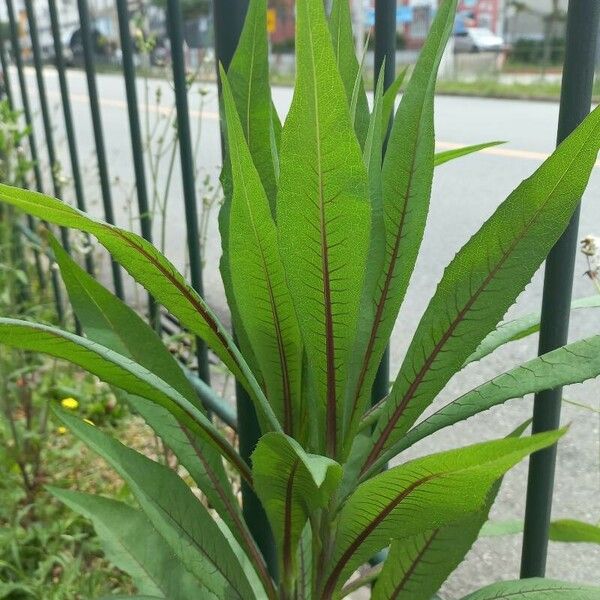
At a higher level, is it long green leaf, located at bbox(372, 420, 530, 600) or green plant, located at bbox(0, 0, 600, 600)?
green plant, located at bbox(0, 0, 600, 600)

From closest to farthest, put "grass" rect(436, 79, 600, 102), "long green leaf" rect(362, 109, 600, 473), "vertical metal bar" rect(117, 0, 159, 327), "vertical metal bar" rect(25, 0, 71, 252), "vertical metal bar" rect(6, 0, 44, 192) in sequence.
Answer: "long green leaf" rect(362, 109, 600, 473)
"vertical metal bar" rect(117, 0, 159, 327)
"vertical metal bar" rect(25, 0, 71, 252)
"vertical metal bar" rect(6, 0, 44, 192)
"grass" rect(436, 79, 600, 102)

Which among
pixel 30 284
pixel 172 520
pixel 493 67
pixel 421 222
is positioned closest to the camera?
pixel 421 222

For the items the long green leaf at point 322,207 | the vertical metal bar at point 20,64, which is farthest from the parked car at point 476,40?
the long green leaf at point 322,207

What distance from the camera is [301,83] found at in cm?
57

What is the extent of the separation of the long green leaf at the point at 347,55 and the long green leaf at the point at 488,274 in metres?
0.19

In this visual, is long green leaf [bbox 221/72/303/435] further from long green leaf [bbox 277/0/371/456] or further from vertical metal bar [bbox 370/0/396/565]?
vertical metal bar [bbox 370/0/396/565]

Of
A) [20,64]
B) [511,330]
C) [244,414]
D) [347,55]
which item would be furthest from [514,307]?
[347,55]

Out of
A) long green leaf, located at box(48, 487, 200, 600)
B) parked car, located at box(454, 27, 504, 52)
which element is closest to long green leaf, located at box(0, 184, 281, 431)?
long green leaf, located at box(48, 487, 200, 600)

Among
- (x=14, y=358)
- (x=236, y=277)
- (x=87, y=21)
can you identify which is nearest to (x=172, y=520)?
(x=236, y=277)

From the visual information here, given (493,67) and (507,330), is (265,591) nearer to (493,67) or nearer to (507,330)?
(507,330)

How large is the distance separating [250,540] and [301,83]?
1.76ft

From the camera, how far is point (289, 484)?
72 centimetres

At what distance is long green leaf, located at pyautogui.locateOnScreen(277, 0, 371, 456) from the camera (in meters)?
0.57

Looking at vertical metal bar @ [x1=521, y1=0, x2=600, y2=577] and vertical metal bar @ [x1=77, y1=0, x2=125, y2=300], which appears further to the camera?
vertical metal bar @ [x1=77, y1=0, x2=125, y2=300]
